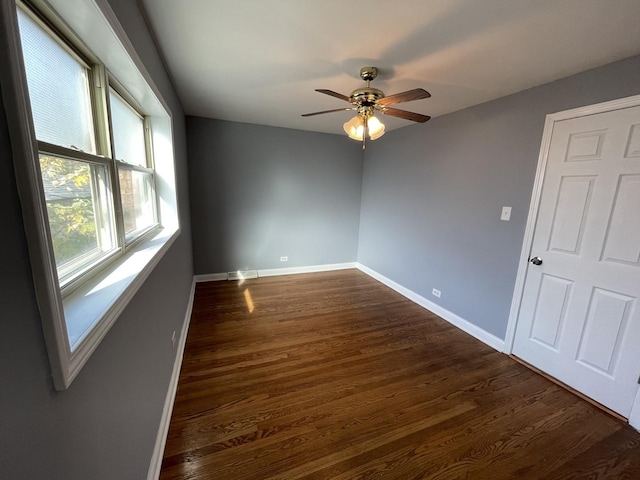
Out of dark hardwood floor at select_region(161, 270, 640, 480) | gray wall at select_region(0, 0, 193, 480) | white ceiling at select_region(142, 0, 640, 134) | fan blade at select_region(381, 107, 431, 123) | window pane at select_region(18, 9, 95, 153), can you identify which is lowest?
dark hardwood floor at select_region(161, 270, 640, 480)

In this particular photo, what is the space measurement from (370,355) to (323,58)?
8.08ft

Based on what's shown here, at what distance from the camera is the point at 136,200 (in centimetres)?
181

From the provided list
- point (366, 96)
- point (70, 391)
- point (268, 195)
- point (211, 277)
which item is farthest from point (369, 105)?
point (211, 277)

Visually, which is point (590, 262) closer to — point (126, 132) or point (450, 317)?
point (450, 317)

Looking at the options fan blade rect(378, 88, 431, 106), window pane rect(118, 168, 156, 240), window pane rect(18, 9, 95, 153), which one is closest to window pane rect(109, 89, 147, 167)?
window pane rect(118, 168, 156, 240)

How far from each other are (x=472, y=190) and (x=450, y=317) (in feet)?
4.84

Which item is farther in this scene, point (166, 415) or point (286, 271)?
point (286, 271)

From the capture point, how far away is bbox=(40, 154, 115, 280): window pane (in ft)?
2.72

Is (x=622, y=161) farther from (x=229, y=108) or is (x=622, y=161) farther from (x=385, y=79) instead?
(x=229, y=108)

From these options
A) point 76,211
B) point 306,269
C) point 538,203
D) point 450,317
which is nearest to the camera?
point 76,211

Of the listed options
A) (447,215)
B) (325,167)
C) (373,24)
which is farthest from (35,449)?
(325,167)

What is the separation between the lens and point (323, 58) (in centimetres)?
186

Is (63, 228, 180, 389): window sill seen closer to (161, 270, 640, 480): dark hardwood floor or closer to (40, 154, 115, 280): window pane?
(40, 154, 115, 280): window pane

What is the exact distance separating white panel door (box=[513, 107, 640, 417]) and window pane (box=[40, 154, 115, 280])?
3.03 meters
